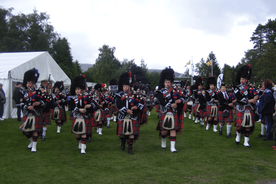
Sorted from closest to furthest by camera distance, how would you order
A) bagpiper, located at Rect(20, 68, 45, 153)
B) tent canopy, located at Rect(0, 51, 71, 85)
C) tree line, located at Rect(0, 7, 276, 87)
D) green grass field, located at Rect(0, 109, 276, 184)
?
green grass field, located at Rect(0, 109, 276, 184)
bagpiper, located at Rect(20, 68, 45, 153)
tent canopy, located at Rect(0, 51, 71, 85)
tree line, located at Rect(0, 7, 276, 87)

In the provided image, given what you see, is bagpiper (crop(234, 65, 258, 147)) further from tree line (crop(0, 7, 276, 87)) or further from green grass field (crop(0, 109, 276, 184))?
tree line (crop(0, 7, 276, 87))

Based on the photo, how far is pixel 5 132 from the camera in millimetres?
8836

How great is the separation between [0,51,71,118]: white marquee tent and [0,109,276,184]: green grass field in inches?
215

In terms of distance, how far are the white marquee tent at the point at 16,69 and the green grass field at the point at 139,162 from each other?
215 inches

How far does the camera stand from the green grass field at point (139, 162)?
13.8 feet

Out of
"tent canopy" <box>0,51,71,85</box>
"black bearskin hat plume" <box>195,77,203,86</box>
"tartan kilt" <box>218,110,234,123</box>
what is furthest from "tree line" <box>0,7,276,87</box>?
"tartan kilt" <box>218,110,234,123</box>

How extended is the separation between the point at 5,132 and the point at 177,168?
23.5 feet

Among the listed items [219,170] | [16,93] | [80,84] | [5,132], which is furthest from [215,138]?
[16,93]

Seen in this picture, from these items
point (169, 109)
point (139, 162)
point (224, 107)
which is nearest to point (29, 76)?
point (139, 162)

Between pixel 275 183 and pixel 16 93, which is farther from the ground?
pixel 16 93

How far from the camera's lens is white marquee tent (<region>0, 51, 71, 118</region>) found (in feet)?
40.4

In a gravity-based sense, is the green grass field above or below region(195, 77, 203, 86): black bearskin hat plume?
below

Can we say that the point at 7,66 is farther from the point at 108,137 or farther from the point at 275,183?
the point at 275,183

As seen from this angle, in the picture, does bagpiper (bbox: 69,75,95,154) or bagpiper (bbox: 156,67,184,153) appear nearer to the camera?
bagpiper (bbox: 69,75,95,154)
